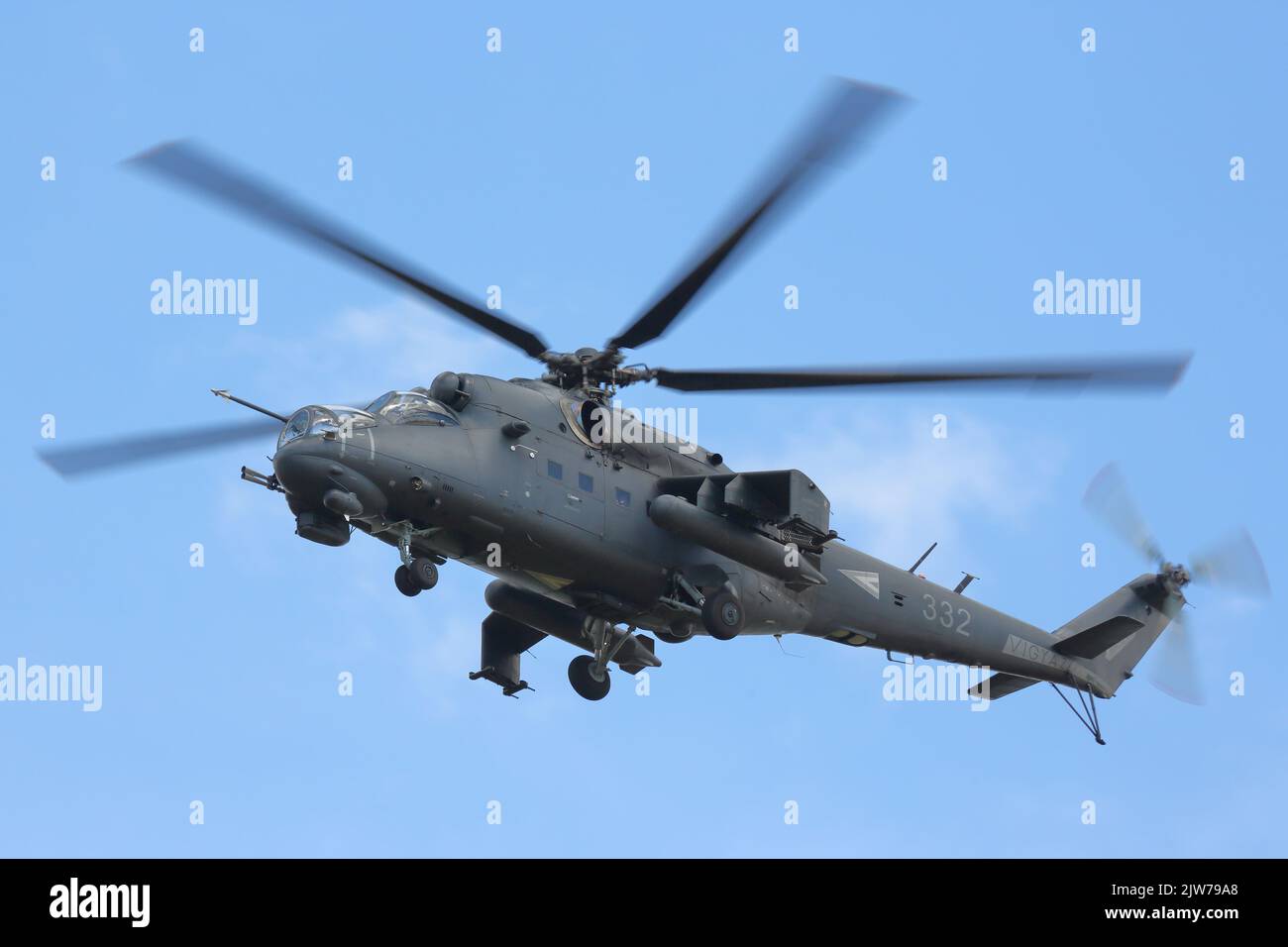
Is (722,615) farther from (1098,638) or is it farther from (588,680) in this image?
(1098,638)

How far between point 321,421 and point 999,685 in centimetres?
1594

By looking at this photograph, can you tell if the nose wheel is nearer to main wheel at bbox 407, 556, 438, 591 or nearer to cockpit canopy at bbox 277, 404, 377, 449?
main wheel at bbox 407, 556, 438, 591

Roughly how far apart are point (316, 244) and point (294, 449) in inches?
119

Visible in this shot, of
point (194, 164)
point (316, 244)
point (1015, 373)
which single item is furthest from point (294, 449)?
point (1015, 373)

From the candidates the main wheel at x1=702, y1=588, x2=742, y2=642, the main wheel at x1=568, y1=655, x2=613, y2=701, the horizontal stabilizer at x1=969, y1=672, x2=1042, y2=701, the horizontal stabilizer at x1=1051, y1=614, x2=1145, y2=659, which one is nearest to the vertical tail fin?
the horizontal stabilizer at x1=1051, y1=614, x2=1145, y2=659

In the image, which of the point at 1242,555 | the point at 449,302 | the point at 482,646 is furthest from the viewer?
the point at 1242,555

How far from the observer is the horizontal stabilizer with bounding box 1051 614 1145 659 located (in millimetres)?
33344

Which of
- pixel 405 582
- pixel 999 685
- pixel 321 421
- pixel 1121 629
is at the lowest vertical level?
pixel 999 685

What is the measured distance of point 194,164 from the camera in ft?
73.9

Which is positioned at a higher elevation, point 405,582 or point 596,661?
point 405,582

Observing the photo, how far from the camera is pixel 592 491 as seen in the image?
27.4 m

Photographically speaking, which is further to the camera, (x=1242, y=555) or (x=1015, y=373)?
(x=1242, y=555)

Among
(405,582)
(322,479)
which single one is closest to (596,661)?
(405,582)

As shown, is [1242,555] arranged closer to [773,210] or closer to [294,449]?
[773,210]
